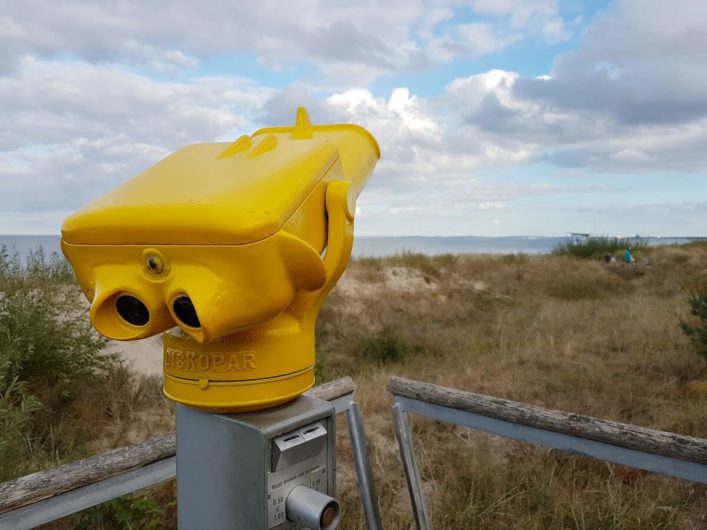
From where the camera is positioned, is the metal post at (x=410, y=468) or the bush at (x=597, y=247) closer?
the metal post at (x=410, y=468)

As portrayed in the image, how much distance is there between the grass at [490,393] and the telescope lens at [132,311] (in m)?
1.62

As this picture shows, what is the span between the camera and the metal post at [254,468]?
4.26 ft

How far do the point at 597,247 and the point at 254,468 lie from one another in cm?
2051

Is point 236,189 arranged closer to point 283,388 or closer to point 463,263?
point 283,388

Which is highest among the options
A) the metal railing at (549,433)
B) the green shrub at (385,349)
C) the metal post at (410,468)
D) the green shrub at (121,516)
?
the metal railing at (549,433)

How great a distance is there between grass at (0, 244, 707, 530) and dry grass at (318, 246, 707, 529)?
0.01m

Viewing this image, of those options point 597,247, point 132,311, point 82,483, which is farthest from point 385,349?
point 597,247

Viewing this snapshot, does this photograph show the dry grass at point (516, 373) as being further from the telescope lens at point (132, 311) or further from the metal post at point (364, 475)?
the telescope lens at point (132, 311)

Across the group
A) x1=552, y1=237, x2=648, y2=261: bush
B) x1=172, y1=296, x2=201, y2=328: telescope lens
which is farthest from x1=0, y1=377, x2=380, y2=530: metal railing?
x1=552, y1=237, x2=648, y2=261: bush

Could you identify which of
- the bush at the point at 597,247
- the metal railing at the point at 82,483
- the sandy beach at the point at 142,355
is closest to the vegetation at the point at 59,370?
the sandy beach at the point at 142,355

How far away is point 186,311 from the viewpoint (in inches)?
45.9

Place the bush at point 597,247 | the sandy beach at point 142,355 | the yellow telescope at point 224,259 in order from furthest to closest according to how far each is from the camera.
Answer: the bush at point 597,247
the sandy beach at point 142,355
the yellow telescope at point 224,259

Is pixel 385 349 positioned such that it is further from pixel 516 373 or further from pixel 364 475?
pixel 364 475

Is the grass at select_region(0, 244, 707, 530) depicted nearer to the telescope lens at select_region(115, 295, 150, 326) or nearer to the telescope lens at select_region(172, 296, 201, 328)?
the telescope lens at select_region(115, 295, 150, 326)
